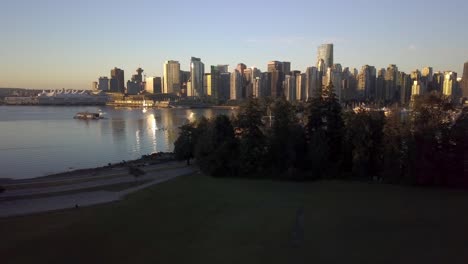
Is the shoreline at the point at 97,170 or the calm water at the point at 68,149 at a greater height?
the shoreline at the point at 97,170

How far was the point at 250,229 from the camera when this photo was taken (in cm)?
1064

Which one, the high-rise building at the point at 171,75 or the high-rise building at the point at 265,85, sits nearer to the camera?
the high-rise building at the point at 265,85

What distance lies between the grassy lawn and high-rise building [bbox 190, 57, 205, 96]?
449 feet

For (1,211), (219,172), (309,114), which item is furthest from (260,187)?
(1,211)

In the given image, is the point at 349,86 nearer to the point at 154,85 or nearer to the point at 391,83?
the point at 391,83

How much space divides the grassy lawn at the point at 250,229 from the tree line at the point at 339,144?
145 centimetres

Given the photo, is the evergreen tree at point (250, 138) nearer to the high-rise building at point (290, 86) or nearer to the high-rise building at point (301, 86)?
the high-rise building at point (301, 86)

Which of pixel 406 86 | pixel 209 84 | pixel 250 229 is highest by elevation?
pixel 209 84

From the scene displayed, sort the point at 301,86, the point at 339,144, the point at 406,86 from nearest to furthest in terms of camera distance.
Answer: the point at 339,144, the point at 406,86, the point at 301,86

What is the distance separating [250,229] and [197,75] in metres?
153

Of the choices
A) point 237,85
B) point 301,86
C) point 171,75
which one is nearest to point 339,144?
point 301,86

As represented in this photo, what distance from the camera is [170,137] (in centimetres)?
4291

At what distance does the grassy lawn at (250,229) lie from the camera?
891 cm

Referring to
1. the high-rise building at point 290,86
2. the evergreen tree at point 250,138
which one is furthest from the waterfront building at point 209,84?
the evergreen tree at point 250,138
